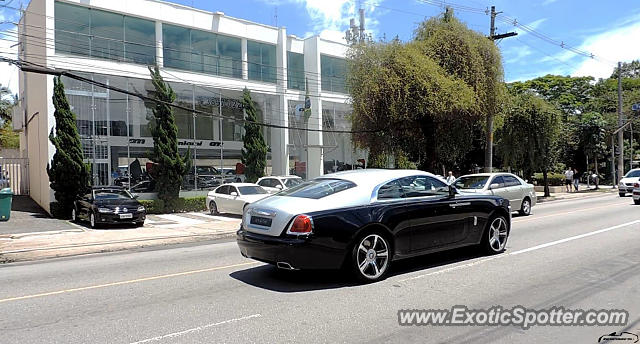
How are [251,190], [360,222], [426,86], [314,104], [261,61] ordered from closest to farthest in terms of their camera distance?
1. [360,222]
2. [426,86]
3. [251,190]
4. [261,61]
5. [314,104]

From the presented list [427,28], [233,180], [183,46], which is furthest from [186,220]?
[427,28]

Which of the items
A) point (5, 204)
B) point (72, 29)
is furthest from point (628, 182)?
point (5, 204)

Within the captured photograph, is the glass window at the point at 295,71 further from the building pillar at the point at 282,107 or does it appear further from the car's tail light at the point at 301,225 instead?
the car's tail light at the point at 301,225

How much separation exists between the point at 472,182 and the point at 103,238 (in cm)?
1141

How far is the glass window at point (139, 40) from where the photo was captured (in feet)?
77.4

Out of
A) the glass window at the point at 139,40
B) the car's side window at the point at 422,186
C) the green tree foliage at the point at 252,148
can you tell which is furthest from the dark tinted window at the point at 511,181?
the glass window at the point at 139,40

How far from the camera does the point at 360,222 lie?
6.49 meters

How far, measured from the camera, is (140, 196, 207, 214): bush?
21672 mm

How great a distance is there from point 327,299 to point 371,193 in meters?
1.72

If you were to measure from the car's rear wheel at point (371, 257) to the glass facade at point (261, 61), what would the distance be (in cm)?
2309

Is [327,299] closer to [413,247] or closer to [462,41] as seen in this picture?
[413,247]

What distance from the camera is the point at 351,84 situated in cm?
2136

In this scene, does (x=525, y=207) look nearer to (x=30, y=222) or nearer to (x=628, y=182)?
(x=628, y=182)

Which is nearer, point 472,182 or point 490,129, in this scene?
point 472,182
